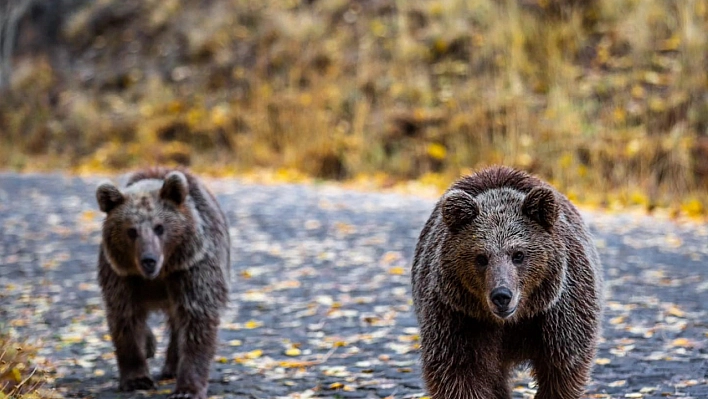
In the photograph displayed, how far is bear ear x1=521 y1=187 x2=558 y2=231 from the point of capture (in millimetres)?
4172

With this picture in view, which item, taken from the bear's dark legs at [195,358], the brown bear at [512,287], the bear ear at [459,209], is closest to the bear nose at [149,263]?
the bear's dark legs at [195,358]

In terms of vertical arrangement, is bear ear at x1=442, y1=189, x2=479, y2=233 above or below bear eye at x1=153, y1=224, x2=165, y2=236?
above

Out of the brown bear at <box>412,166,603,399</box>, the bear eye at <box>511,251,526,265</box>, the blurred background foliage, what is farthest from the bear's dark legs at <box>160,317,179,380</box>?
the blurred background foliage

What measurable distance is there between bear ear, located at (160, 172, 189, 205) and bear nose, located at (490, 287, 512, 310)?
8.18 feet

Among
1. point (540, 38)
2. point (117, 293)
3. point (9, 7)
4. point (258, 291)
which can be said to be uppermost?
point (9, 7)

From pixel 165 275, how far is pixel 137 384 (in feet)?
2.29

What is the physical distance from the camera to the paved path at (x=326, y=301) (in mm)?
5926

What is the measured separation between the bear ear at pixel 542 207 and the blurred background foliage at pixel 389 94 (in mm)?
8213

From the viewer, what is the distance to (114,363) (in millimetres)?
6609

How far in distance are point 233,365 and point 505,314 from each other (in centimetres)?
297

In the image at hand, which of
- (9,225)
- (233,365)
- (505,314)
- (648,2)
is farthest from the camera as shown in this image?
(648,2)

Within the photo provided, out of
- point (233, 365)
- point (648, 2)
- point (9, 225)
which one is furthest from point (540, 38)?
point (233, 365)

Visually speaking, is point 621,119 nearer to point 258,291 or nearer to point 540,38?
point 540,38

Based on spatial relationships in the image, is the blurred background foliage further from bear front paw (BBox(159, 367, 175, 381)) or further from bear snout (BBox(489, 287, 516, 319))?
bear snout (BBox(489, 287, 516, 319))
